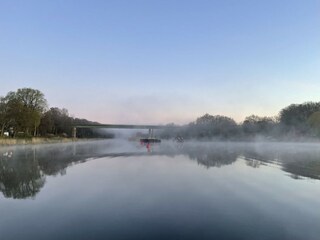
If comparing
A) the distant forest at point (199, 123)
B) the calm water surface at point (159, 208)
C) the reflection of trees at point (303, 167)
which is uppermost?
the distant forest at point (199, 123)

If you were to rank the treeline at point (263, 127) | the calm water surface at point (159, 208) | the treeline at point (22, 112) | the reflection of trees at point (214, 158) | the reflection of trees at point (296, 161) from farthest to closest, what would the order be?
the treeline at point (263, 127) → the treeline at point (22, 112) → the reflection of trees at point (214, 158) → the reflection of trees at point (296, 161) → the calm water surface at point (159, 208)

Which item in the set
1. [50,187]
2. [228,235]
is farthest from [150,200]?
[50,187]

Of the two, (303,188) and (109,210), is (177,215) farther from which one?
(303,188)

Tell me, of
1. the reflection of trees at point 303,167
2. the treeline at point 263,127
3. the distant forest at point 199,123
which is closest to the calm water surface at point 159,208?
the reflection of trees at point 303,167

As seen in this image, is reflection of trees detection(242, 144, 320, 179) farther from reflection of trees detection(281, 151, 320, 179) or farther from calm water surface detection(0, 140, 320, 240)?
calm water surface detection(0, 140, 320, 240)

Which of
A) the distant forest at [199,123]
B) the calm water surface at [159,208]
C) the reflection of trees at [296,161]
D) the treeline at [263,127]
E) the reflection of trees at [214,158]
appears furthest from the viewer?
the treeline at [263,127]

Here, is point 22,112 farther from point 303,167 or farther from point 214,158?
point 303,167

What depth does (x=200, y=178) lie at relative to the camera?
20672mm

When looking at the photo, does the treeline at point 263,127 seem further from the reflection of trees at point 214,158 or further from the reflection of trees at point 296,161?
the reflection of trees at point 214,158

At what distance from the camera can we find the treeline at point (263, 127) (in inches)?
4335

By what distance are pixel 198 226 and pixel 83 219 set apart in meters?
3.35

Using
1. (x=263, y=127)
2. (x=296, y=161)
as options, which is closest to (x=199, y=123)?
(x=263, y=127)

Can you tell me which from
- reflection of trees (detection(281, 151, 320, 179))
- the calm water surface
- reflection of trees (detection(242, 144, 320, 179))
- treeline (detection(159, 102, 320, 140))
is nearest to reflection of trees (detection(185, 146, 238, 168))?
reflection of trees (detection(242, 144, 320, 179))

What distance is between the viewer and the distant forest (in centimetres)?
8756
